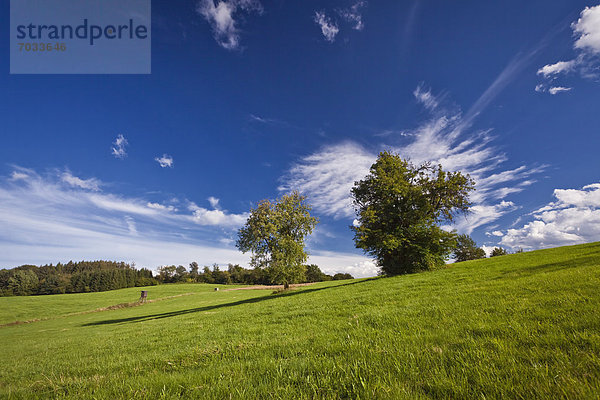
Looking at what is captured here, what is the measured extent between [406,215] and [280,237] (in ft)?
55.2

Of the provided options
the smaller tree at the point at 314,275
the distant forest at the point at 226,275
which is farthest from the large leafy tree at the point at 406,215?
the smaller tree at the point at 314,275

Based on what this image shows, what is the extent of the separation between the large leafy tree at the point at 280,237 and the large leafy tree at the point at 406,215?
9.98m

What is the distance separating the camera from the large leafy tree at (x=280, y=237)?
31.8 m

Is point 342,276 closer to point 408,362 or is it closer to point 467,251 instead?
point 467,251

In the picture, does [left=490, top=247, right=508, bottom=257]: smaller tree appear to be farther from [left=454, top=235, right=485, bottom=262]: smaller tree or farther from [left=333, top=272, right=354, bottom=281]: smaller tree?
[left=333, top=272, right=354, bottom=281]: smaller tree

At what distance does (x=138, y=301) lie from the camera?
52.8 m

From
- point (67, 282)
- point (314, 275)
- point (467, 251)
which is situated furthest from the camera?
point (314, 275)

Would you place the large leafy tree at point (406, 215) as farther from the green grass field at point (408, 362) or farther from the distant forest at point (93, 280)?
the distant forest at point (93, 280)

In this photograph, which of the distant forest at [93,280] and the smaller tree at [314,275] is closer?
the distant forest at [93,280]

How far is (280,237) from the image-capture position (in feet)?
109

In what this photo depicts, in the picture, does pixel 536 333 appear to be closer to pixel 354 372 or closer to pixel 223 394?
pixel 354 372

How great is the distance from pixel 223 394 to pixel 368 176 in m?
29.7

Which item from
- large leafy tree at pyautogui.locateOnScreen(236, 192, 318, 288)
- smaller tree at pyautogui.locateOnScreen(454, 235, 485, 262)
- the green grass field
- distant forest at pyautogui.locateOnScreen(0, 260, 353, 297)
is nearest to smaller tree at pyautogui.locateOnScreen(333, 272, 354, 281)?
distant forest at pyautogui.locateOnScreen(0, 260, 353, 297)

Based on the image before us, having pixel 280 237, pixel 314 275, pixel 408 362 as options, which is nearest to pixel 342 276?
pixel 314 275
